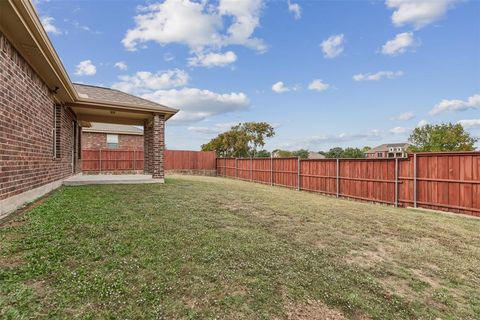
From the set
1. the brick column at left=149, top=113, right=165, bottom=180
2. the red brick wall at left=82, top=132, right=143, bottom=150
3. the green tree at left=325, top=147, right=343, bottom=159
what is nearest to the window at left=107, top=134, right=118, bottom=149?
the red brick wall at left=82, top=132, right=143, bottom=150

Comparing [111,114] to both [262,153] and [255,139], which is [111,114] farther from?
[262,153]

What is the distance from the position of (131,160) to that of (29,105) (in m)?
16.3

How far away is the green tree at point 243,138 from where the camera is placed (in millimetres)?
37719

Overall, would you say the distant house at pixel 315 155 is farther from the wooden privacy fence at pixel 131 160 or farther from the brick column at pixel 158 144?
the brick column at pixel 158 144

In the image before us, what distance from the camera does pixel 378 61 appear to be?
15352 mm

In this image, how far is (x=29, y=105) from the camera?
5664mm

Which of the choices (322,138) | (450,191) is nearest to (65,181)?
(450,191)

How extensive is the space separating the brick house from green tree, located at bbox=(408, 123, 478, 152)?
38.8 m

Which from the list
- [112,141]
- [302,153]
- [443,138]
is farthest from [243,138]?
[302,153]

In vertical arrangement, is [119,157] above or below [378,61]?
below

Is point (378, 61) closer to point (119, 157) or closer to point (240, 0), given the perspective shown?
point (240, 0)

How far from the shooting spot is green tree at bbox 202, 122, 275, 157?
37.7m

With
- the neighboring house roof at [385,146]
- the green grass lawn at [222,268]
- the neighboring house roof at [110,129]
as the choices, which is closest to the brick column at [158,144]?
the green grass lawn at [222,268]

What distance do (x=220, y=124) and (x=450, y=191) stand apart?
33577 millimetres
